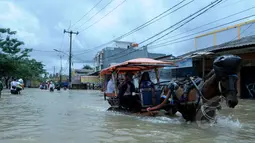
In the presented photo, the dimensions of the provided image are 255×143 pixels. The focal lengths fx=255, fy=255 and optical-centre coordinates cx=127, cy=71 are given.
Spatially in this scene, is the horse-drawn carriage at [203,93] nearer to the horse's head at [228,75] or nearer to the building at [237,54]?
the horse's head at [228,75]

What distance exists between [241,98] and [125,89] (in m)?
9.87

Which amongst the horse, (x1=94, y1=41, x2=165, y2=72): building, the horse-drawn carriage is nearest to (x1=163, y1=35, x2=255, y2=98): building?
the horse-drawn carriage

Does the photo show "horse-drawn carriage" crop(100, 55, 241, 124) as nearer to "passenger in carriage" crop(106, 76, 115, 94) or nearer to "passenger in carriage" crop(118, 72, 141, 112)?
"passenger in carriage" crop(118, 72, 141, 112)

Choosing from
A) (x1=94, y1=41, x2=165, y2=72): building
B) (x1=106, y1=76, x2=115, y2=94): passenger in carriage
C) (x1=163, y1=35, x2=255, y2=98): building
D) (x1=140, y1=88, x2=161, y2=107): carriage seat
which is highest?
(x1=94, y1=41, x2=165, y2=72): building

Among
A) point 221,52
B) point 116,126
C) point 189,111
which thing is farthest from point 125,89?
point 221,52

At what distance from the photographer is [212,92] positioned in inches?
200

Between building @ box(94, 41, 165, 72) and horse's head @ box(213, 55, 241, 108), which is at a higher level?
building @ box(94, 41, 165, 72)

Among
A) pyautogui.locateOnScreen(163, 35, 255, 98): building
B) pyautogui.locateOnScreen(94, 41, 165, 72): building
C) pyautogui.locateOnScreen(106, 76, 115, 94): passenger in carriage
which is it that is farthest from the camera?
pyautogui.locateOnScreen(94, 41, 165, 72): building

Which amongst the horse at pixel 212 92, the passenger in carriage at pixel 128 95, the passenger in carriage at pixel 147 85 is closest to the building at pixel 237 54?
the passenger in carriage at pixel 128 95

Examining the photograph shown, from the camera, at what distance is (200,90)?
5219mm

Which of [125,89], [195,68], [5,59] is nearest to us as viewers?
[125,89]

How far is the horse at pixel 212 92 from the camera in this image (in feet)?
14.9

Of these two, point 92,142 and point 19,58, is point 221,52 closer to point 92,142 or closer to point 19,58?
point 92,142

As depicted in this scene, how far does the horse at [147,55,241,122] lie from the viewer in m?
4.54
